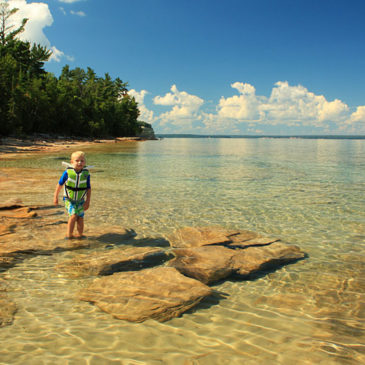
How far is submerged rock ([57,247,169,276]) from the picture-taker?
5043mm

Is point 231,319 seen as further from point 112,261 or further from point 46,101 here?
point 46,101

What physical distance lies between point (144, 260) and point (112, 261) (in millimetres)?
577

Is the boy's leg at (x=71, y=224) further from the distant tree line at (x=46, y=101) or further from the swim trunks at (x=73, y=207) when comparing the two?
the distant tree line at (x=46, y=101)

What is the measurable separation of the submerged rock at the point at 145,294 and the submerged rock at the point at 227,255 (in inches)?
23.6

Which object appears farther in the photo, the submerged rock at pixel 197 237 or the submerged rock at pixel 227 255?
the submerged rock at pixel 197 237

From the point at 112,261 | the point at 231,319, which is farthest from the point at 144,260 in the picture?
the point at 231,319

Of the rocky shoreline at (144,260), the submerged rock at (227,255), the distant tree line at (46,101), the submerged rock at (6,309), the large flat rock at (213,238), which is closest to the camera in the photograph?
the submerged rock at (6,309)

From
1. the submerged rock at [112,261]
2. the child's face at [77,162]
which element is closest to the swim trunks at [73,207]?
the child's face at [77,162]

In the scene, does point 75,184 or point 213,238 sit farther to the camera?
point 213,238

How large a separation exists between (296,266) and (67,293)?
12.8ft

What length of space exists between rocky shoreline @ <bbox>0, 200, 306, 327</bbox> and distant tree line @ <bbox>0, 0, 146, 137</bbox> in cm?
4573

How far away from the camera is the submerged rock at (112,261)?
5043 mm

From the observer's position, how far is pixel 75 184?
245 inches

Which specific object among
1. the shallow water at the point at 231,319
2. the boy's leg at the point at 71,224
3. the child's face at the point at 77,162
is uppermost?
the child's face at the point at 77,162
